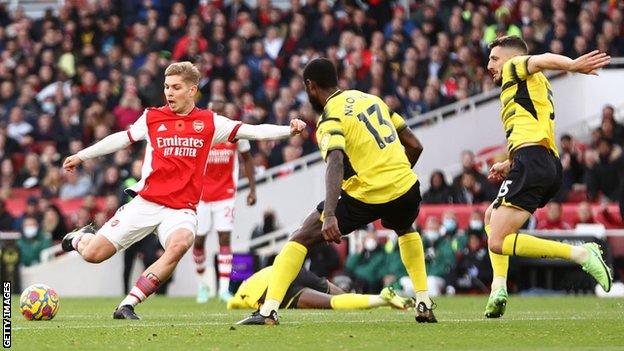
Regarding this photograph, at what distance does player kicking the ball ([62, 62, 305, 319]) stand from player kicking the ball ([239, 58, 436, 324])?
138cm

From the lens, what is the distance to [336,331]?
416 inches

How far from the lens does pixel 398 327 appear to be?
10938 millimetres

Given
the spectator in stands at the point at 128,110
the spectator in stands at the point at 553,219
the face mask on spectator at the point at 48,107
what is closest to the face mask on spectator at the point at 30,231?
the spectator in stands at the point at 128,110

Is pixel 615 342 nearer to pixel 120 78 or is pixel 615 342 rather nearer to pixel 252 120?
pixel 252 120

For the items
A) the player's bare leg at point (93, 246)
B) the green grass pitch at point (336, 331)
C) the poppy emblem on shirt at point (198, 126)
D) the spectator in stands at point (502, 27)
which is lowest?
the green grass pitch at point (336, 331)

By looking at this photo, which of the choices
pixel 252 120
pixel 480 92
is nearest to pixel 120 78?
pixel 252 120

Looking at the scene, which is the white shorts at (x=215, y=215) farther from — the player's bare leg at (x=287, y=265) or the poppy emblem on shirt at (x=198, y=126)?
the player's bare leg at (x=287, y=265)

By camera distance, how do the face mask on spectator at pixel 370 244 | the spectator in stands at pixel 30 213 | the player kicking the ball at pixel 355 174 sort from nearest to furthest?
the player kicking the ball at pixel 355 174 < the face mask on spectator at pixel 370 244 < the spectator in stands at pixel 30 213

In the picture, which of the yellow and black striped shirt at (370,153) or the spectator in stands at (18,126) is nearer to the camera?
the yellow and black striped shirt at (370,153)

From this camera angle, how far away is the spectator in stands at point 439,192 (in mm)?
21859

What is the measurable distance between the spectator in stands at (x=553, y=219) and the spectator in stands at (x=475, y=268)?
1.05 meters

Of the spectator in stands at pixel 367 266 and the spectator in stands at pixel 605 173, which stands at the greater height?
the spectator in stands at pixel 605 173

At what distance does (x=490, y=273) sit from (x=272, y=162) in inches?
209

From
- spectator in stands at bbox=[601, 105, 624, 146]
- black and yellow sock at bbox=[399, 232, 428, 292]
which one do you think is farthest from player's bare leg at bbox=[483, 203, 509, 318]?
spectator in stands at bbox=[601, 105, 624, 146]
